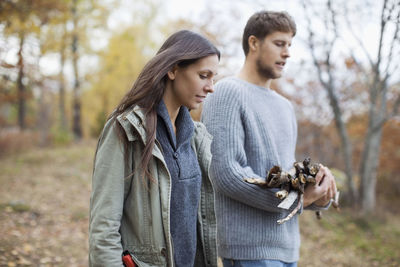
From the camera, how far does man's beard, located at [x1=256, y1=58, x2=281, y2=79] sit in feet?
7.63

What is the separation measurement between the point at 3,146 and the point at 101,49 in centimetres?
650

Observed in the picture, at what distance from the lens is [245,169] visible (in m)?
2.03

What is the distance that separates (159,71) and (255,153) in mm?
806

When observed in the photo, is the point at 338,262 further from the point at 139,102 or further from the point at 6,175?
the point at 6,175

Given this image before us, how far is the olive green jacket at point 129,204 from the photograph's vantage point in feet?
4.96

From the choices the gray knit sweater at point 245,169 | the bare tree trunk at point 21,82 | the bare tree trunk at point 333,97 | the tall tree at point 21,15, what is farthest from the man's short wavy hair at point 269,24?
the bare tree trunk at point 21,82

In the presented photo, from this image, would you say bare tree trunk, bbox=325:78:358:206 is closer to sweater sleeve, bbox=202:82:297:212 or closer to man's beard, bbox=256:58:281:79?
man's beard, bbox=256:58:281:79

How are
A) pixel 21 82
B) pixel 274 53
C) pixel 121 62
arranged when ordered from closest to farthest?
pixel 274 53, pixel 21 82, pixel 121 62

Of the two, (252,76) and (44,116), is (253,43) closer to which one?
(252,76)

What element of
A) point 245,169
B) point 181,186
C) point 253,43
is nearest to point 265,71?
→ point 253,43

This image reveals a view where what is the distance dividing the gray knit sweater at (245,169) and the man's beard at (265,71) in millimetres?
137

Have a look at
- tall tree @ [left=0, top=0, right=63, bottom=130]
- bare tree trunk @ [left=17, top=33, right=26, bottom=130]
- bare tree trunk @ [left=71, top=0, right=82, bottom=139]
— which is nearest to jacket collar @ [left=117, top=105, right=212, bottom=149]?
tall tree @ [left=0, top=0, right=63, bottom=130]

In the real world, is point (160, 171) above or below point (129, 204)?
above

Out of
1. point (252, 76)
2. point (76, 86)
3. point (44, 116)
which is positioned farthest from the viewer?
point (44, 116)
